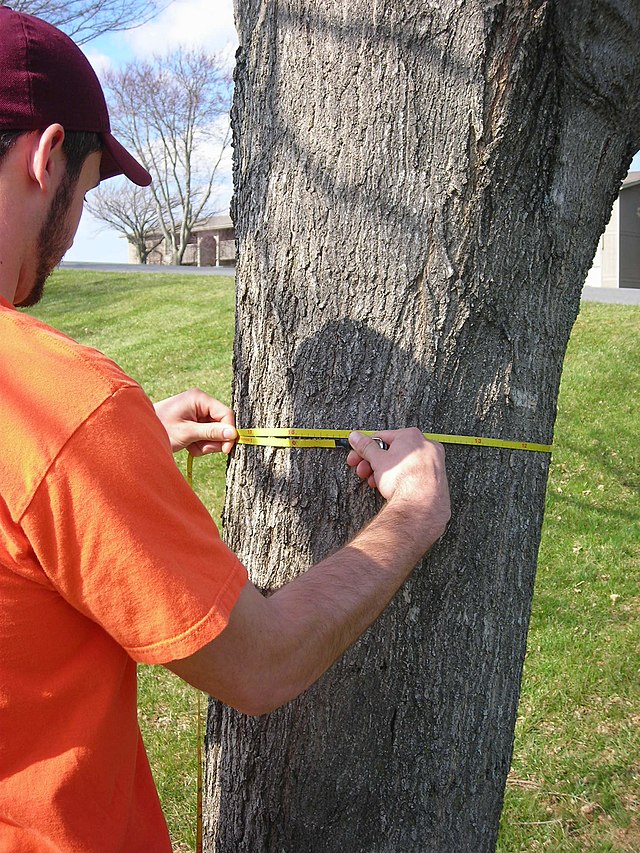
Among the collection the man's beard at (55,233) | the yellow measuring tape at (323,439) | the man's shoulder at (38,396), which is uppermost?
the man's beard at (55,233)

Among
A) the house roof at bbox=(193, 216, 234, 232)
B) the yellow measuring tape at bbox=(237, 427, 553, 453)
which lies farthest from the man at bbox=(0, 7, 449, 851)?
the house roof at bbox=(193, 216, 234, 232)

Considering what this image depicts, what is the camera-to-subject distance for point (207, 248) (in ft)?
140

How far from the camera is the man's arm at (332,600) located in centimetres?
131

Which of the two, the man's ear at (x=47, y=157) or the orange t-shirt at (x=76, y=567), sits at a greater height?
the man's ear at (x=47, y=157)

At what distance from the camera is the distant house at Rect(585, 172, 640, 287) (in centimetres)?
2858

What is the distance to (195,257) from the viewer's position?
41062 millimetres

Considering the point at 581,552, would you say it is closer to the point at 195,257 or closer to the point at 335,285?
the point at 335,285

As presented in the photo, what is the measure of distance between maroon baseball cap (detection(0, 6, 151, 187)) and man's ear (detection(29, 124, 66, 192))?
0.03 metres

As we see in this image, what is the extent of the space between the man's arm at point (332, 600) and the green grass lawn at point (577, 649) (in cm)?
217

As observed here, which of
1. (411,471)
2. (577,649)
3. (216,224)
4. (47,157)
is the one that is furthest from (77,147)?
(216,224)

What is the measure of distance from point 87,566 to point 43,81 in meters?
0.84

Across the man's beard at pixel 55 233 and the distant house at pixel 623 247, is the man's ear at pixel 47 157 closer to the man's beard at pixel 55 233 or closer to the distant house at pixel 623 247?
the man's beard at pixel 55 233

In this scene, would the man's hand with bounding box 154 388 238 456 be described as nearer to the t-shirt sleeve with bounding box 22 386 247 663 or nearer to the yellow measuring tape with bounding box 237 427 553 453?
the yellow measuring tape with bounding box 237 427 553 453

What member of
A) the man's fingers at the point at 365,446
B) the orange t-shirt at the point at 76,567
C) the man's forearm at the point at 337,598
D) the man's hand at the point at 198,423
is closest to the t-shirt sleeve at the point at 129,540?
the orange t-shirt at the point at 76,567
